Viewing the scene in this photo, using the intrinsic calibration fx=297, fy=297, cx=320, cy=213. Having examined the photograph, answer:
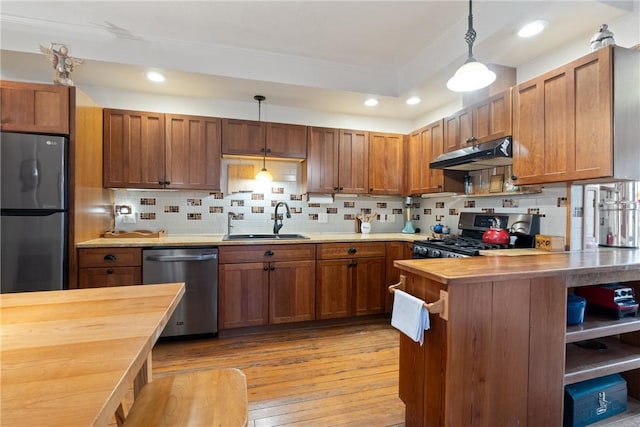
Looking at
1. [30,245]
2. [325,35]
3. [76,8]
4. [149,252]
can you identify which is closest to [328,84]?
[325,35]

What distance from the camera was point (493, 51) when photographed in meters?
2.46

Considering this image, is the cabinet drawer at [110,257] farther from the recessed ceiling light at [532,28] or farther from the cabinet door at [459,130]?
the recessed ceiling light at [532,28]

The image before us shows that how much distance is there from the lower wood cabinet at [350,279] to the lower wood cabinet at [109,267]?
1687 mm

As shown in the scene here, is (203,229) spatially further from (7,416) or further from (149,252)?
(7,416)

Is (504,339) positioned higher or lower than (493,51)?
lower

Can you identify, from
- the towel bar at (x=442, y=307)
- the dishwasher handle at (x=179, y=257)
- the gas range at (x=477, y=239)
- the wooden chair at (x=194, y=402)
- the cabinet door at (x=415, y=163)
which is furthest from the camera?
the cabinet door at (x=415, y=163)

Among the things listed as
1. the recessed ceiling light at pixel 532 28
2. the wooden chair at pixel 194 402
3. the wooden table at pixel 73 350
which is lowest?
the wooden chair at pixel 194 402

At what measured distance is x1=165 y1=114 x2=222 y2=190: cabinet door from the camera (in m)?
3.08

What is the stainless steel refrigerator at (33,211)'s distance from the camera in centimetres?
224

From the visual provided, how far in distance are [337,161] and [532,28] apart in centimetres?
207

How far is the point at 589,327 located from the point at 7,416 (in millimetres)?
2367

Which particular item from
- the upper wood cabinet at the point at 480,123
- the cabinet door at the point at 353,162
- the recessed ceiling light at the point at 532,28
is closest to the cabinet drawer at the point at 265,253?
the cabinet door at the point at 353,162

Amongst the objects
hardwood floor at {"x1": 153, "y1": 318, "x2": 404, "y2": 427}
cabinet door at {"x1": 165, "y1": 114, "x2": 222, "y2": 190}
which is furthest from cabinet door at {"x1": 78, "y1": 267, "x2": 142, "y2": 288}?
cabinet door at {"x1": 165, "y1": 114, "x2": 222, "y2": 190}

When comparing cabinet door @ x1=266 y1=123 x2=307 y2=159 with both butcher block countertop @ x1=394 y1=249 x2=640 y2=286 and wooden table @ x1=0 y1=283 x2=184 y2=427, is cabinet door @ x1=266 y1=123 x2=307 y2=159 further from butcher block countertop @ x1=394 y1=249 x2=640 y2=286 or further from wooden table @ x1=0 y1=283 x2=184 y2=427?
wooden table @ x1=0 y1=283 x2=184 y2=427
